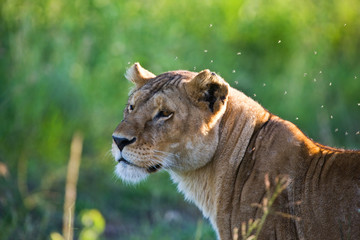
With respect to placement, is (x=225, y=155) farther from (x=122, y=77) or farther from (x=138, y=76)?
(x=122, y=77)

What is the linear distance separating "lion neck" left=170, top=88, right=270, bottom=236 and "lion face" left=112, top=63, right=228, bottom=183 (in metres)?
0.07

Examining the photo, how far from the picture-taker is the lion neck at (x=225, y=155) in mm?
4070

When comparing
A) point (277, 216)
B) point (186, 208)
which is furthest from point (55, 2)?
point (277, 216)

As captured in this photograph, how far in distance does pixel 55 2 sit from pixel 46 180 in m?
2.74

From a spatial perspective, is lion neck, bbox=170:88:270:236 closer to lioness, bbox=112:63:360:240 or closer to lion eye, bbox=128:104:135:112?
lioness, bbox=112:63:360:240

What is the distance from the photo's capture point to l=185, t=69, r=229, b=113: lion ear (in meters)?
4.07

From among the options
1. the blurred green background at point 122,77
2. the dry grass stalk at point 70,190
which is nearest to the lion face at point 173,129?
the dry grass stalk at point 70,190

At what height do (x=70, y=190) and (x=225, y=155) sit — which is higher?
(x=225, y=155)

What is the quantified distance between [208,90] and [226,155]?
1.47 feet

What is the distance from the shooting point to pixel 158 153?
162 inches

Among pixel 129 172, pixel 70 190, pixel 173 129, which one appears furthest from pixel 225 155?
pixel 70 190

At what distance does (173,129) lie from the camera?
4.11 m

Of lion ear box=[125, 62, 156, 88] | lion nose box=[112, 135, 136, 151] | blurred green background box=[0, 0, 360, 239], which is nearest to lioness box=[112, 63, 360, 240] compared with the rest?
lion nose box=[112, 135, 136, 151]

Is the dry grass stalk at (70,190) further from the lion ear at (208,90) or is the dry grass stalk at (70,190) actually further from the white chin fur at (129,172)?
the lion ear at (208,90)
